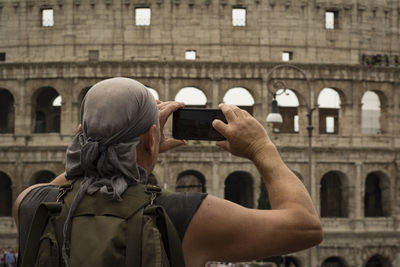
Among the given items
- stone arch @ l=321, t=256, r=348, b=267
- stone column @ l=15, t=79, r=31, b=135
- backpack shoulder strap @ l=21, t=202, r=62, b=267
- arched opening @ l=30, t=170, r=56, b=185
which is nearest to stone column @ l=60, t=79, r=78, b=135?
stone column @ l=15, t=79, r=31, b=135

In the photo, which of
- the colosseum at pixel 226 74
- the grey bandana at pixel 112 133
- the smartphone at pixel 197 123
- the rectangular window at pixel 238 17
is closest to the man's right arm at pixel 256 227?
the grey bandana at pixel 112 133

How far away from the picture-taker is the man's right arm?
2588 millimetres

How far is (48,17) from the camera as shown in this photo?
1449 inches

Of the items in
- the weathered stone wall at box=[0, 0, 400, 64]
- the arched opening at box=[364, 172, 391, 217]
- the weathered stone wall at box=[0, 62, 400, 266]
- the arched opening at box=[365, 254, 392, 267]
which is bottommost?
the arched opening at box=[365, 254, 392, 267]

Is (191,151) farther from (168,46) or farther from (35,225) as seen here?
(35,225)

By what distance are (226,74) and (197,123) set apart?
107 ft

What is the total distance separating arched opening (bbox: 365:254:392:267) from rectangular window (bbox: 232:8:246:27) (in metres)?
15.3

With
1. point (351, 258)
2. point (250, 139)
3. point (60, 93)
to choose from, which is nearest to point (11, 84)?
point (60, 93)

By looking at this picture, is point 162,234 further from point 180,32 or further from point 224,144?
point 180,32

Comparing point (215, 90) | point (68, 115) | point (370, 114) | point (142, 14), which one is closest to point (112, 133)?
point (215, 90)

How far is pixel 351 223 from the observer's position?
35.5 m

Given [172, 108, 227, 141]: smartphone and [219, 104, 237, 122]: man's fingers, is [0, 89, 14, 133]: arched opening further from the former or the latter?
[219, 104, 237, 122]: man's fingers

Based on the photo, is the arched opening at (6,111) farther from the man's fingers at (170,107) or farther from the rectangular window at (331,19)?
the man's fingers at (170,107)

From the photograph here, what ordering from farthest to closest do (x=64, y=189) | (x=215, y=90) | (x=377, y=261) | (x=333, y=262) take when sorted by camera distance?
(x=377, y=261) → (x=333, y=262) → (x=215, y=90) → (x=64, y=189)
